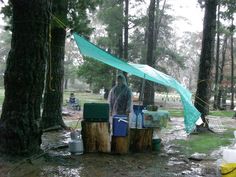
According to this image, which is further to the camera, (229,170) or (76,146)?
(76,146)

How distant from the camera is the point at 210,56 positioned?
36.4ft

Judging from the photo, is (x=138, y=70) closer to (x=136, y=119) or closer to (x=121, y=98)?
(x=121, y=98)

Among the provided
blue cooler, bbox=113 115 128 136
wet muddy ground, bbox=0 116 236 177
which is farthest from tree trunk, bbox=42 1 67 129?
blue cooler, bbox=113 115 128 136

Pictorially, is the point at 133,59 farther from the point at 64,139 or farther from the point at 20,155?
the point at 20,155

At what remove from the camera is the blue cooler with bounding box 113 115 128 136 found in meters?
6.96

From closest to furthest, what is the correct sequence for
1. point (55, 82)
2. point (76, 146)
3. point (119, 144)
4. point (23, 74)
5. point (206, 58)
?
1. point (23, 74)
2. point (76, 146)
3. point (119, 144)
4. point (55, 82)
5. point (206, 58)

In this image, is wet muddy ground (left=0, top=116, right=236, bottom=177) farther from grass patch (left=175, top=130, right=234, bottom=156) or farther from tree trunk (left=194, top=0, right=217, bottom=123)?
tree trunk (left=194, top=0, right=217, bottom=123)

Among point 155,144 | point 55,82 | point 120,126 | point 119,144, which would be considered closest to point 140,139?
point 155,144

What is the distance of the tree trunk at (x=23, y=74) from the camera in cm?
590

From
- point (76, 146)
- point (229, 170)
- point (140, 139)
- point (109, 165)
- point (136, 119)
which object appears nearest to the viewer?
point (229, 170)

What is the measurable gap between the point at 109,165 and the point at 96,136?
890 mm

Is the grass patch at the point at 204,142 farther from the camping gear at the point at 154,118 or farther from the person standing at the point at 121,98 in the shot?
the person standing at the point at 121,98

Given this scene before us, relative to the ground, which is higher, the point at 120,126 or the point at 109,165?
the point at 120,126

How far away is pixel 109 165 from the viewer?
245 inches
